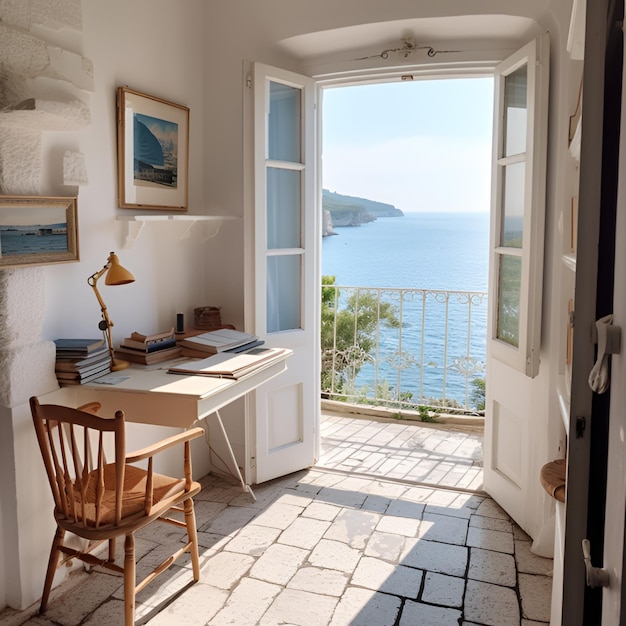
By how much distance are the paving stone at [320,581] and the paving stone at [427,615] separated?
0.28 metres

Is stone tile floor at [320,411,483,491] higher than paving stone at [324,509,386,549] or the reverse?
higher

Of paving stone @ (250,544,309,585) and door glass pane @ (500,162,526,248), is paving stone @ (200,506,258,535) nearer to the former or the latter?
paving stone @ (250,544,309,585)

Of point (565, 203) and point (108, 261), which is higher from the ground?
point (565, 203)

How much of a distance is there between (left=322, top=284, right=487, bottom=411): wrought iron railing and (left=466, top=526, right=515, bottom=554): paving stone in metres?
2.00

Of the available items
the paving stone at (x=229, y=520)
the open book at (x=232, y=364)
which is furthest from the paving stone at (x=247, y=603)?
the open book at (x=232, y=364)

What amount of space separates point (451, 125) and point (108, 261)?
37.5 ft

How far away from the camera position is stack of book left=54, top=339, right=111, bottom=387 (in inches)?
98.1

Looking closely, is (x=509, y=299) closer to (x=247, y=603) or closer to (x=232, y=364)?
(x=232, y=364)

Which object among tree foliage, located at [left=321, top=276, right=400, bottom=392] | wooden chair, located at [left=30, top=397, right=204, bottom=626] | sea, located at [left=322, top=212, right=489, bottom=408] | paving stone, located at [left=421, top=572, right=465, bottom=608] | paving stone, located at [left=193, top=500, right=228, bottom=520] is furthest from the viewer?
sea, located at [left=322, top=212, right=489, bottom=408]

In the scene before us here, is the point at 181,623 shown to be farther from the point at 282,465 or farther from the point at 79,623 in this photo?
the point at 282,465

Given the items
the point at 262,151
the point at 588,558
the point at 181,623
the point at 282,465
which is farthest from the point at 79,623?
the point at 262,151

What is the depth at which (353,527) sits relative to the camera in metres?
3.07

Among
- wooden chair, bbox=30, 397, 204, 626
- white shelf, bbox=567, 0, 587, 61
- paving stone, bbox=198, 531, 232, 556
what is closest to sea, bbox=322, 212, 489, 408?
paving stone, bbox=198, 531, 232, 556

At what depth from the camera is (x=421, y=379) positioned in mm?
5203
